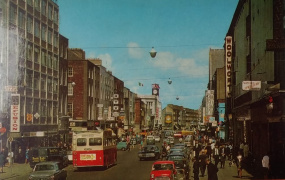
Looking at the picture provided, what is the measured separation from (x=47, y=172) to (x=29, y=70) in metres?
28.9

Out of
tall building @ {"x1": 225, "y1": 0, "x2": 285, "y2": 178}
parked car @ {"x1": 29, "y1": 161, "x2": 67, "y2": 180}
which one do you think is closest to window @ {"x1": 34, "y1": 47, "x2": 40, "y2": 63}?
tall building @ {"x1": 225, "y1": 0, "x2": 285, "y2": 178}

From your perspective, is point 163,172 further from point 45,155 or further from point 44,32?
point 44,32

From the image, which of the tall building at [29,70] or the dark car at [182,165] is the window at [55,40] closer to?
the tall building at [29,70]

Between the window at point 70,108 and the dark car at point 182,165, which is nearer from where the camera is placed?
the dark car at point 182,165

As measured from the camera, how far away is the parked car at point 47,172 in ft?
78.5

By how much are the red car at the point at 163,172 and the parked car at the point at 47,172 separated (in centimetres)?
520

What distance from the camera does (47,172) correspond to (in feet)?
80.1

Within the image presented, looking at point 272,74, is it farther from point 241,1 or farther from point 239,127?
point 239,127

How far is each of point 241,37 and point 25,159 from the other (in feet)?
81.8

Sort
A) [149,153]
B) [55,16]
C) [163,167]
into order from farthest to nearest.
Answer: [55,16]
[149,153]
[163,167]

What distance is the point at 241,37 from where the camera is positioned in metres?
44.2

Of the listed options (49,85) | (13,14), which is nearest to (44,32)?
(49,85)

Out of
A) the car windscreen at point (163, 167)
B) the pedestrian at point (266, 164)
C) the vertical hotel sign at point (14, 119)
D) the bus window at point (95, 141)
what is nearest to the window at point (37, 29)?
the vertical hotel sign at point (14, 119)

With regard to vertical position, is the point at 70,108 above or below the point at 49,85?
below
